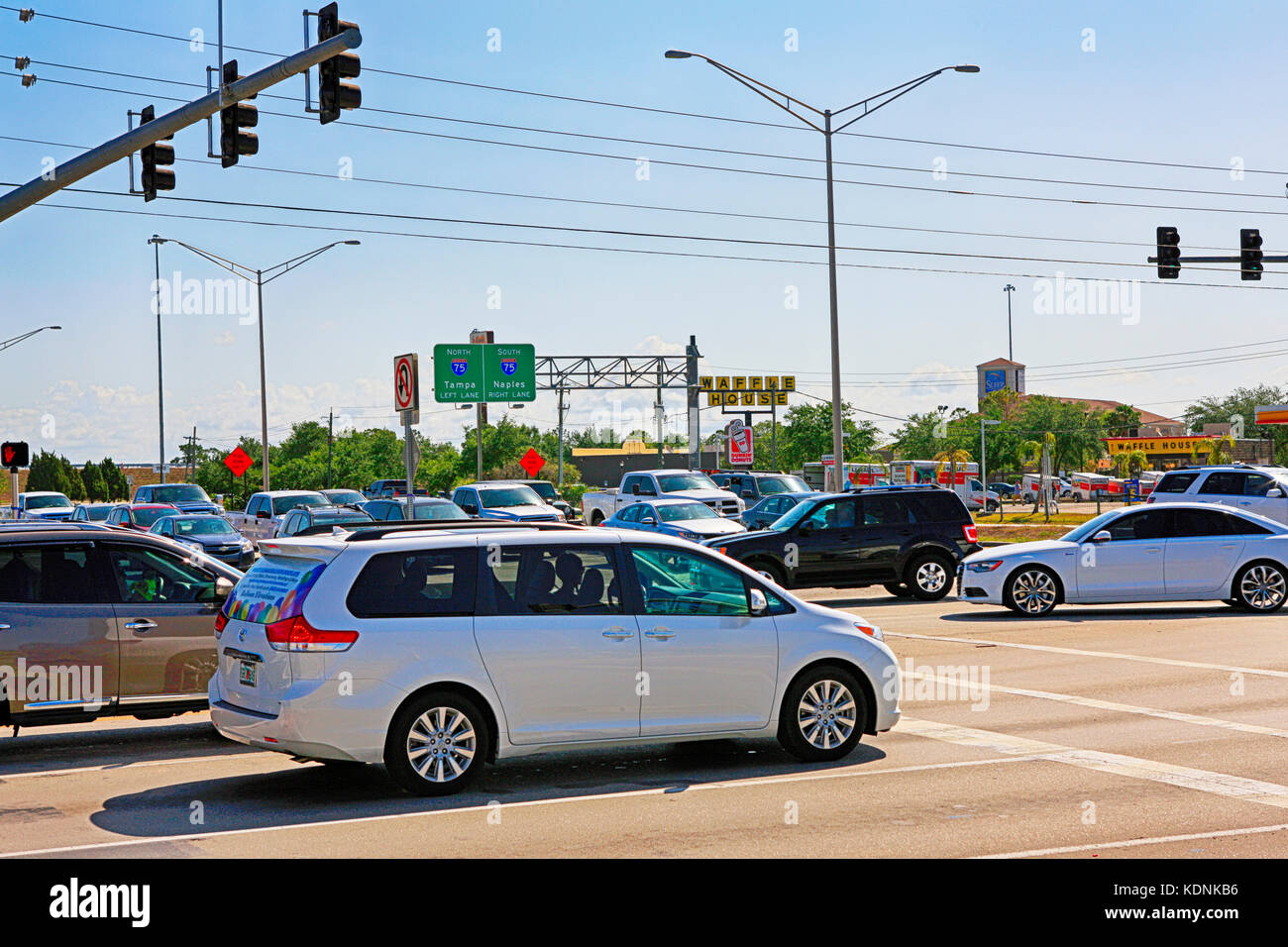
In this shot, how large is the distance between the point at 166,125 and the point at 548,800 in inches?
444

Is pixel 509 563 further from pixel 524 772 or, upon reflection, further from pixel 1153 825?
pixel 1153 825

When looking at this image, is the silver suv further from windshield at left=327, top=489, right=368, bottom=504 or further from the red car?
windshield at left=327, top=489, right=368, bottom=504

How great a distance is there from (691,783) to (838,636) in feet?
4.87

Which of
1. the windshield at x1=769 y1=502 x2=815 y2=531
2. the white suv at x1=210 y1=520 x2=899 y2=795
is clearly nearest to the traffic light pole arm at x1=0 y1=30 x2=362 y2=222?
the white suv at x1=210 y1=520 x2=899 y2=795

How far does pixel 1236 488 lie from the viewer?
1194 inches

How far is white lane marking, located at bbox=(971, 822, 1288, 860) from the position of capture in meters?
7.31

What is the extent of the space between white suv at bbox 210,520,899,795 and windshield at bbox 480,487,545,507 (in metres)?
26.4

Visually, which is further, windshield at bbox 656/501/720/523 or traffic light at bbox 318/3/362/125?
windshield at bbox 656/501/720/523

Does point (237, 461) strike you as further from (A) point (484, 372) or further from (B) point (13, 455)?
(A) point (484, 372)

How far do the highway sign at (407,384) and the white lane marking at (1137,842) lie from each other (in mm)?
12356

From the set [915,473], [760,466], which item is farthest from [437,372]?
[760,466]

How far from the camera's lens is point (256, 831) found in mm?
8078

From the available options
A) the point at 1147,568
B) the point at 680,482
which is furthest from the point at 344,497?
the point at 1147,568

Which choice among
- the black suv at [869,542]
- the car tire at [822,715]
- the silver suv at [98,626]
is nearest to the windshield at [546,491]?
the black suv at [869,542]
